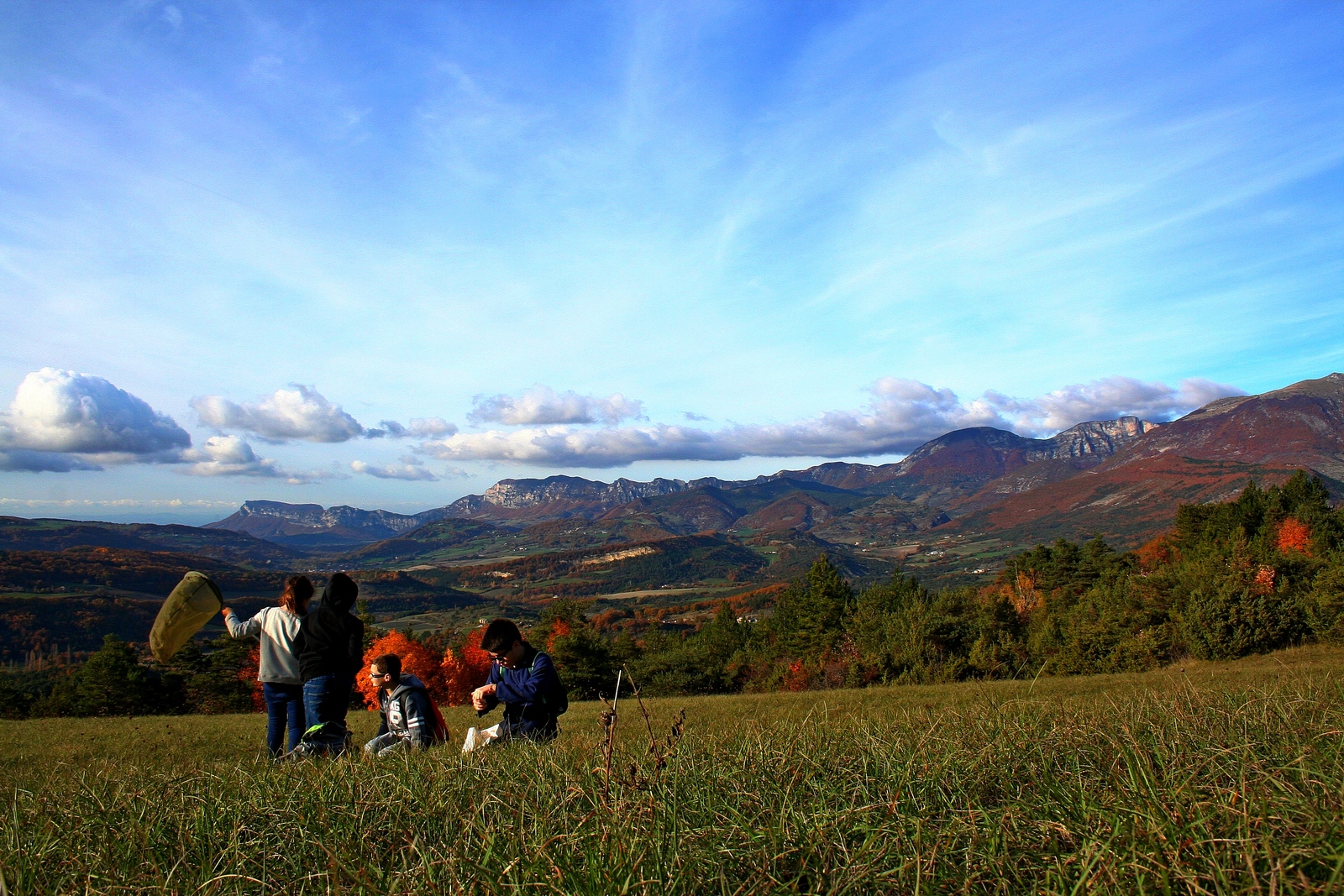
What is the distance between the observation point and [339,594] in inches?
259

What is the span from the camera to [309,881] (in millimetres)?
2191

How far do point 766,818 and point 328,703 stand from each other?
5224mm

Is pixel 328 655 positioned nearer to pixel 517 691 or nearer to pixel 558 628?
pixel 517 691

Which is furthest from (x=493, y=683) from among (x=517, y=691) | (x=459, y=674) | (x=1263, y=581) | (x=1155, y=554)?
(x=1155, y=554)

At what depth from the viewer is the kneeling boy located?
609cm

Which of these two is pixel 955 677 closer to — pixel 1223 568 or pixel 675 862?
pixel 1223 568

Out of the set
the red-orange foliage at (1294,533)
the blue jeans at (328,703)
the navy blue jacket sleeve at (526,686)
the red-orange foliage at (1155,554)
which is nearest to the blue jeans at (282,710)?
the blue jeans at (328,703)

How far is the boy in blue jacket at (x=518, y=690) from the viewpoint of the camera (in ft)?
19.0

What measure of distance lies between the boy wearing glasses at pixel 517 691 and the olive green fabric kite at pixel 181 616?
2.33 metres

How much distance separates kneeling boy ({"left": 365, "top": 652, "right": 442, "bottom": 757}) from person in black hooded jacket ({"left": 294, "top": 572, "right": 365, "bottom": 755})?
255 mm

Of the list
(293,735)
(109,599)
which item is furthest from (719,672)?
(109,599)

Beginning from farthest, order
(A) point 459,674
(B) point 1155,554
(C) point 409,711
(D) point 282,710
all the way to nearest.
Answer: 1. (B) point 1155,554
2. (A) point 459,674
3. (D) point 282,710
4. (C) point 409,711

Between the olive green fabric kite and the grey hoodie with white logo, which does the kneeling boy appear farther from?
the olive green fabric kite

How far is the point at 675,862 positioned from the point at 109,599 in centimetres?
18318
